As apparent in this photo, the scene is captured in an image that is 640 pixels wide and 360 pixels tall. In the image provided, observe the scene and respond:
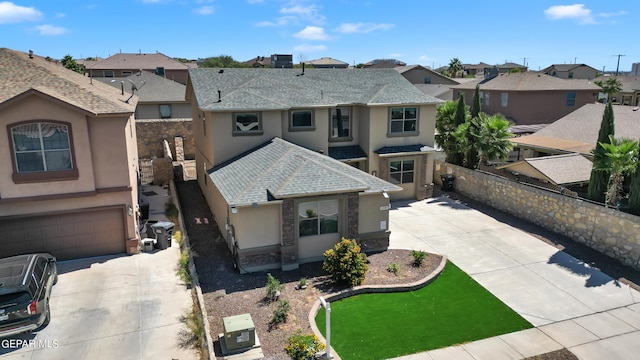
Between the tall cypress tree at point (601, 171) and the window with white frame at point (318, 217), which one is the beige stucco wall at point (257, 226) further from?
the tall cypress tree at point (601, 171)

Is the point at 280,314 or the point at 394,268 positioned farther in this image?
the point at 394,268

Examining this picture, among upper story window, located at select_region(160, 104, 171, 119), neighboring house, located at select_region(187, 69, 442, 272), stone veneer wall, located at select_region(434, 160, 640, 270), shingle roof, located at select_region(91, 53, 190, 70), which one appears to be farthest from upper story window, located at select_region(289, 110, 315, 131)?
shingle roof, located at select_region(91, 53, 190, 70)

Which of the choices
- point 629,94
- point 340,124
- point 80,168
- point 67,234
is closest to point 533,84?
point 340,124

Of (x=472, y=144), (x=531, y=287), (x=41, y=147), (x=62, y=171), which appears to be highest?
(x=41, y=147)

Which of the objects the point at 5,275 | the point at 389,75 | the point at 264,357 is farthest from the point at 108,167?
the point at 389,75

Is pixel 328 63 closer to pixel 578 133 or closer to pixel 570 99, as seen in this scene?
pixel 570 99

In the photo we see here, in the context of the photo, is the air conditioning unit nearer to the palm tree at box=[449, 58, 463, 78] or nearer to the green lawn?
the green lawn
